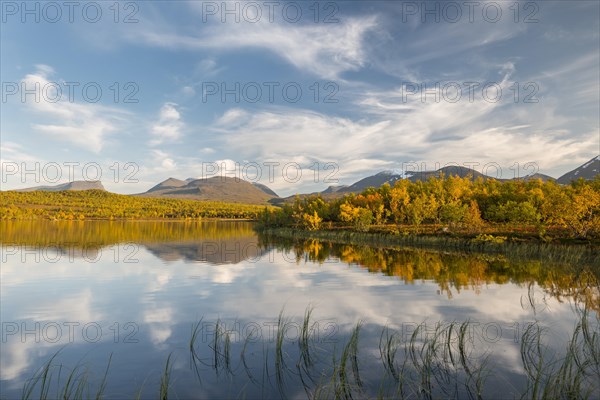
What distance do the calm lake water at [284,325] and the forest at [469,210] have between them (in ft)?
53.1

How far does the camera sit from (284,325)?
40.3 feet

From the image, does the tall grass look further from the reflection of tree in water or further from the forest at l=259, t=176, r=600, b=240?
the forest at l=259, t=176, r=600, b=240

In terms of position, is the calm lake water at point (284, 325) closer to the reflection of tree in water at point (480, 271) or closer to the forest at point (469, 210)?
the reflection of tree in water at point (480, 271)

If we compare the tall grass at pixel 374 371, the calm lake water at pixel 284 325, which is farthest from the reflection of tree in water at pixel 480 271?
the tall grass at pixel 374 371

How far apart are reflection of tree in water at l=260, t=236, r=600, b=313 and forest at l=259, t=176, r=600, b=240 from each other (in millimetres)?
11312

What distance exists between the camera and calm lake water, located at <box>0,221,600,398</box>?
11.4m

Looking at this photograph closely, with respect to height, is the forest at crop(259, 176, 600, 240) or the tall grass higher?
the forest at crop(259, 176, 600, 240)

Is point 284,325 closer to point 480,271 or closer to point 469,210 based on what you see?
point 480,271

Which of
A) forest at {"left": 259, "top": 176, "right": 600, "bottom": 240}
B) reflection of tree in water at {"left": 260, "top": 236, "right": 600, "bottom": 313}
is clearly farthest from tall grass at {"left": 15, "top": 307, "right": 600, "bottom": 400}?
forest at {"left": 259, "top": 176, "right": 600, "bottom": 240}

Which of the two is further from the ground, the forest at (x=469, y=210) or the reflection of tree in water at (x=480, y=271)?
the forest at (x=469, y=210)

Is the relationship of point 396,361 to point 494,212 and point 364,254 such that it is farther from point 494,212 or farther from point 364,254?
point 494,212

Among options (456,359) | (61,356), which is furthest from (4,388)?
(456,359)

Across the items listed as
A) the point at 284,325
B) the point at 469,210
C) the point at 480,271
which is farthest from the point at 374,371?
the point at 469,210

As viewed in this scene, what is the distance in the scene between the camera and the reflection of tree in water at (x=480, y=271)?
25156mm
